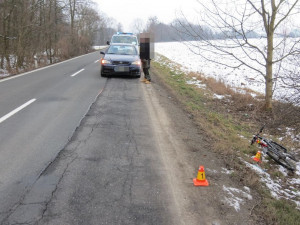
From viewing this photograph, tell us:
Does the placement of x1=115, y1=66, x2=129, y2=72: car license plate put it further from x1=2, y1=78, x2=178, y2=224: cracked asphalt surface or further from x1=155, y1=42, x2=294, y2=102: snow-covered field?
x1=2, y1=78, x2=178, y2=224: cracked asphalt surface

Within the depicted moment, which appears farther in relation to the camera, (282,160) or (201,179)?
(282,160)

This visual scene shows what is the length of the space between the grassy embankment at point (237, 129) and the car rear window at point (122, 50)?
9.82 feet

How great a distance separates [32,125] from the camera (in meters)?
5.49

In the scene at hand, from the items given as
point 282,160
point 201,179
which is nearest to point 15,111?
point 201,179

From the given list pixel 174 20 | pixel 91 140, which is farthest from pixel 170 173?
pixel 174 20

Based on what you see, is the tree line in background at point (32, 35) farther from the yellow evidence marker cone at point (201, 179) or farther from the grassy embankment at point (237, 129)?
the yellow evidence marker cone at point (201, 179)

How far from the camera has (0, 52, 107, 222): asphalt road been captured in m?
3.46

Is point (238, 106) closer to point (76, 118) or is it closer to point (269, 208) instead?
point (76, 118)

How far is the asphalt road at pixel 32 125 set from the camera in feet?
11.4

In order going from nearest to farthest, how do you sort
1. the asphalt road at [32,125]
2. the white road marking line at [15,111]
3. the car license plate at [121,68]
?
1. the asphalt road at [32,125]
2. the white road marking line at [15,111]
3. the car license plate at [121,68]

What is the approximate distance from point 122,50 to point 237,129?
7358 millimetres

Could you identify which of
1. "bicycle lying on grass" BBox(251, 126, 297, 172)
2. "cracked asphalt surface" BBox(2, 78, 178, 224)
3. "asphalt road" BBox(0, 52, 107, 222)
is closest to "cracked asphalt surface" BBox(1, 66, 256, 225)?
"cracked asphalt surface" BBox(2, 78, 178, 224)

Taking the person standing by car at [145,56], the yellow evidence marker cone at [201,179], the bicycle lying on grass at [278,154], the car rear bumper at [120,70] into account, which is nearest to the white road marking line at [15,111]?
the yellow evidence marker cone at [201,179]

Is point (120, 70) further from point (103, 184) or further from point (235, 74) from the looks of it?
point (235, 74)
